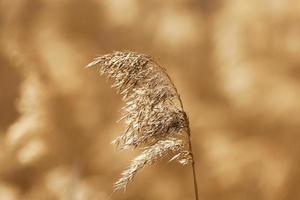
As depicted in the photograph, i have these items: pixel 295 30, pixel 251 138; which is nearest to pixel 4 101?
pixel 251 138

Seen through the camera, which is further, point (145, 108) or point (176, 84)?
point (176, 84)

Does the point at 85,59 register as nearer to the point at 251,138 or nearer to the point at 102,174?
the point at 102,174

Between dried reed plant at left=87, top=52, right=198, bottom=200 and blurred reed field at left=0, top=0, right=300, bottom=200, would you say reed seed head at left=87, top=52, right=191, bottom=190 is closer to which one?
dried reed plant at left=87, top=52, right=198, bottom=200

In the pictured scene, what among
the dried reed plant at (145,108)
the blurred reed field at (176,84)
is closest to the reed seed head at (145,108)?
the dried reed plant at (145,108)

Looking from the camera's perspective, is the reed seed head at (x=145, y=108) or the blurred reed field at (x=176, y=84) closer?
the reed seed head at (x=145, y=108)

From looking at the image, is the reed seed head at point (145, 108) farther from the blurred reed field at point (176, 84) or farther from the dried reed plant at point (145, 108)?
the blurred reed field at point (176, 84)

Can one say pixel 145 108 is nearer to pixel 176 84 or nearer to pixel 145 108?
pixel 145 108

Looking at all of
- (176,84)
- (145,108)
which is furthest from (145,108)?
(176,84)

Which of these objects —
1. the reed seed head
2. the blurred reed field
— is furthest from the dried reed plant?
the blurred reed field
